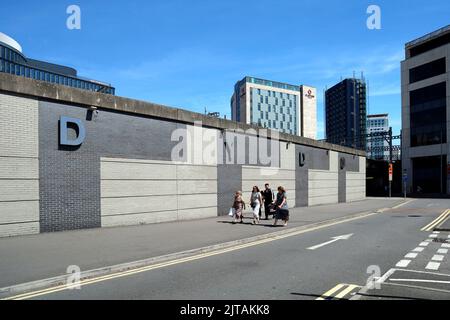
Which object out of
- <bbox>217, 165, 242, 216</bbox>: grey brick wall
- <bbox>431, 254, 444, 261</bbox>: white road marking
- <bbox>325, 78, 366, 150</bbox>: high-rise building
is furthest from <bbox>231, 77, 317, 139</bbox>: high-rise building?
<bbox>431, 254, 444, 261</bbox>: white road marking

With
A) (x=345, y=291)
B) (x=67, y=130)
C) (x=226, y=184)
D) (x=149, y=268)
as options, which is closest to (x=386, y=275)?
(x=345, y=291)

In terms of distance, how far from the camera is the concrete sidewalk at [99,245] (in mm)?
8266

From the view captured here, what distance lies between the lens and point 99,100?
49.1ft

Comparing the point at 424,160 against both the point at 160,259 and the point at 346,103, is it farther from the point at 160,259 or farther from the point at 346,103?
the point at 160,259

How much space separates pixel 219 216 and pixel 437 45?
6106 centimetres

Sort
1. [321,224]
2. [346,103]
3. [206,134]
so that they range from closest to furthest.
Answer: [321,224]
[206,134]
[346,103]

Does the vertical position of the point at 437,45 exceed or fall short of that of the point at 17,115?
it exceeds it

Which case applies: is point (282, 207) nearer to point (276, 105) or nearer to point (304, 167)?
point (304, 167)

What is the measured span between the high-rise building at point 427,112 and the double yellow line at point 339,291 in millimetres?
60939

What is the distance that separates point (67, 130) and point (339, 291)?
1020 cm

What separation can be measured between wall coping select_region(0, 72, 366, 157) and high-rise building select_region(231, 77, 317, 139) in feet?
355

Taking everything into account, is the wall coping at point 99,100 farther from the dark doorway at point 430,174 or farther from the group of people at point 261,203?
the dark doorway at point 430,174

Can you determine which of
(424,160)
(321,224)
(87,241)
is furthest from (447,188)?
(87,241)

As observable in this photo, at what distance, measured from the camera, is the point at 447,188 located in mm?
61938
